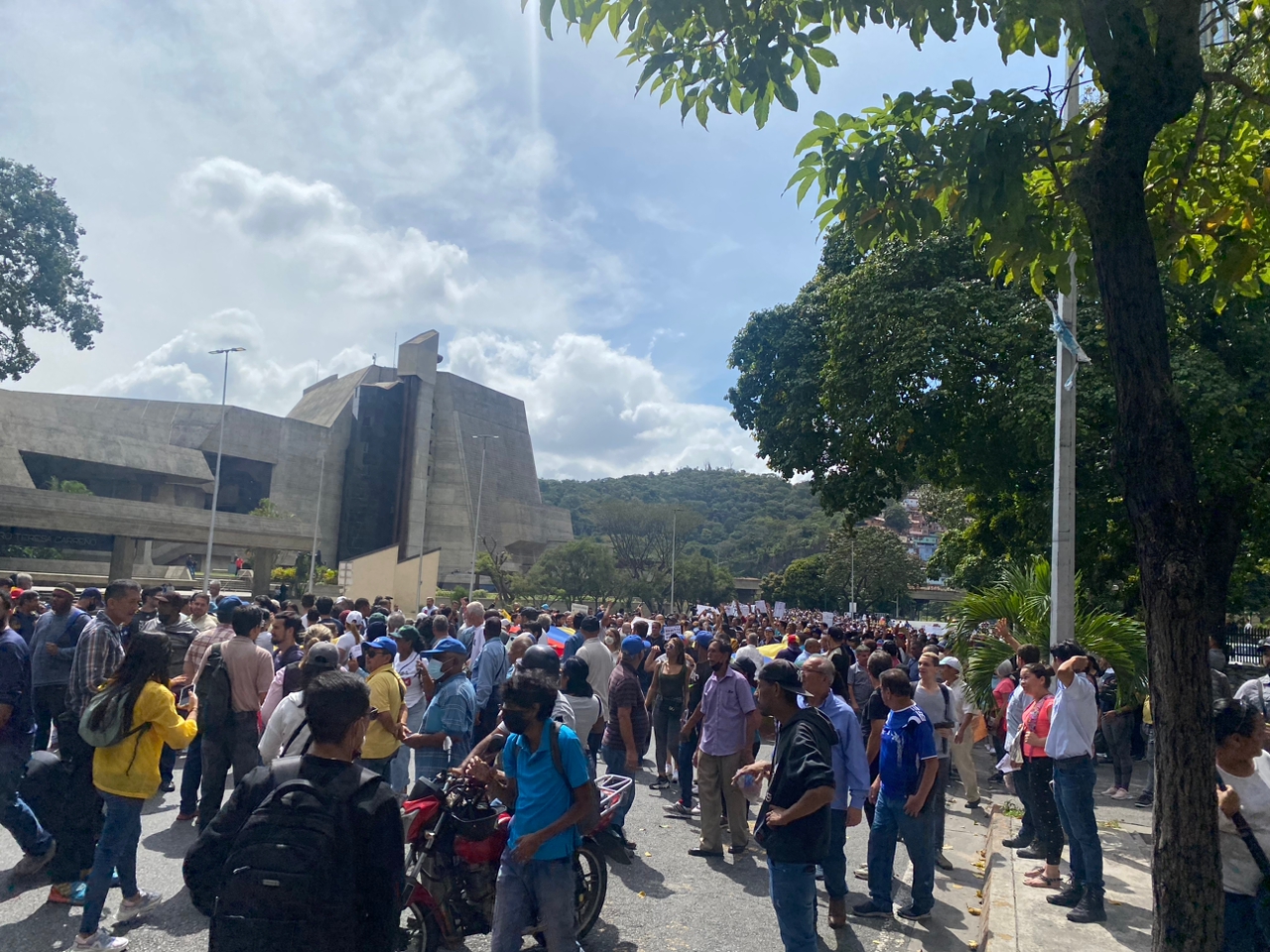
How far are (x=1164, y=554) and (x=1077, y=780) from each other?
135 inches

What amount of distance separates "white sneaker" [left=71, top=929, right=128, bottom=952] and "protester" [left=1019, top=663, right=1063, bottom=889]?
5.78 metres

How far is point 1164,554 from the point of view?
9.91 ft

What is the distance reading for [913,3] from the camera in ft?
12.8

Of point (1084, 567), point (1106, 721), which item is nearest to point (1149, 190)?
point (1106, 721)

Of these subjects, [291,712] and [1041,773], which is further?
[1041,773]

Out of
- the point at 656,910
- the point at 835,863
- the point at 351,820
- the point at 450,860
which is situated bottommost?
the point at 656,910

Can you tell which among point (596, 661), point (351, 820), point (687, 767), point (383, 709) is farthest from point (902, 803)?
point (351, 820)

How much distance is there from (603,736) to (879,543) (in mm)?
52846

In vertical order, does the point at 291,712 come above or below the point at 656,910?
above

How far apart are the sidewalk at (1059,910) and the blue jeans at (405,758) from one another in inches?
152

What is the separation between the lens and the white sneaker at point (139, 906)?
5027mm

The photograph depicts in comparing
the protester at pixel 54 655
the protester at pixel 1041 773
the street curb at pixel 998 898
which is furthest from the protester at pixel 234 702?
the protester at pixel 1041 773

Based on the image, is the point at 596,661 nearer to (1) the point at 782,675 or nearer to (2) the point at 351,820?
(1) the point at 782,675

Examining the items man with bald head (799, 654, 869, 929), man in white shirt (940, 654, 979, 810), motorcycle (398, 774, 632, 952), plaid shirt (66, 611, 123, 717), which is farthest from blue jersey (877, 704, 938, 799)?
plaid shirt (66, 611, 123, 717)
